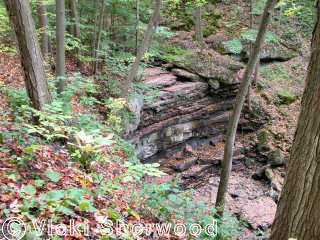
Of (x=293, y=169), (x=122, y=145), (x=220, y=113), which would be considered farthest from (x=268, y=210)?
(x=293, y=169)

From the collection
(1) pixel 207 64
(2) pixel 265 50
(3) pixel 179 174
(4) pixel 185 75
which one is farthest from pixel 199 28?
(3) pixel 179 174

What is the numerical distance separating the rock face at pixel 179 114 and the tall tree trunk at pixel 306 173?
7505mm

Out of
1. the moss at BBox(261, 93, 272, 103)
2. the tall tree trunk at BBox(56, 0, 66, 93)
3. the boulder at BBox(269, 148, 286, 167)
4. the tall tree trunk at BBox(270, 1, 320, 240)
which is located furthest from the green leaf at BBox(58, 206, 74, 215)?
the moss at BBox(261, 93, 272, 103)

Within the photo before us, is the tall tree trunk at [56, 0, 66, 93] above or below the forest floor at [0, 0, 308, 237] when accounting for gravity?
above

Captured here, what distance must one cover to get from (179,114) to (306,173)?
368 inches

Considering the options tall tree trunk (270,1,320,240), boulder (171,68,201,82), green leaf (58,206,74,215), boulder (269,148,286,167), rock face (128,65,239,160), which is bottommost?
boulder (269,148,286,167)

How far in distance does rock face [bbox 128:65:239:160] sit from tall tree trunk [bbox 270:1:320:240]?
7505 millimetres

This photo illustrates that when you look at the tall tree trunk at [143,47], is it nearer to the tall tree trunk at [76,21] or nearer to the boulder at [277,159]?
the tall tree trunk at [76,21]

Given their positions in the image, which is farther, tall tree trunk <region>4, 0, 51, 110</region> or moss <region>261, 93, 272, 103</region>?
moss <region>261, 93, 272, 103</region>

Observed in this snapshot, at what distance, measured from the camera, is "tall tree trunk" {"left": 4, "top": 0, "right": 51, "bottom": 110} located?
12.3ft

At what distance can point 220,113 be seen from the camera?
13281 millimetres

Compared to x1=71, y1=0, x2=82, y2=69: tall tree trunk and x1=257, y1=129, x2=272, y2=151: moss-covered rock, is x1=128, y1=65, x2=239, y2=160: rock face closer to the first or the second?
x1=257, y1=129, x2=272, y2=151: moss-covered rock

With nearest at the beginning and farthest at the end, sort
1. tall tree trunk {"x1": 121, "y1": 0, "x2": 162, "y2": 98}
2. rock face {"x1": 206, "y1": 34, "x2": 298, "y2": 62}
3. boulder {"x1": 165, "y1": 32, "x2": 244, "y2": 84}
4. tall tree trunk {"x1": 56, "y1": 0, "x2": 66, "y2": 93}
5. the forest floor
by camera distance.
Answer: the forest floor → tall tree trunk {"x1": 56, "y1": 0, "x2": 66, "y2": 93} → tall tree trunk {"x1": 121, "y1": 0, "x2": 162, "y2": 98} → boulder {"x1": 165, "y1": 32, "x2": 244, "y2": 84} → rock face {"x1": 206, "y1": 34, "x2": 298, "y2": 62}

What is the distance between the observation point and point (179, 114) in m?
11.4
